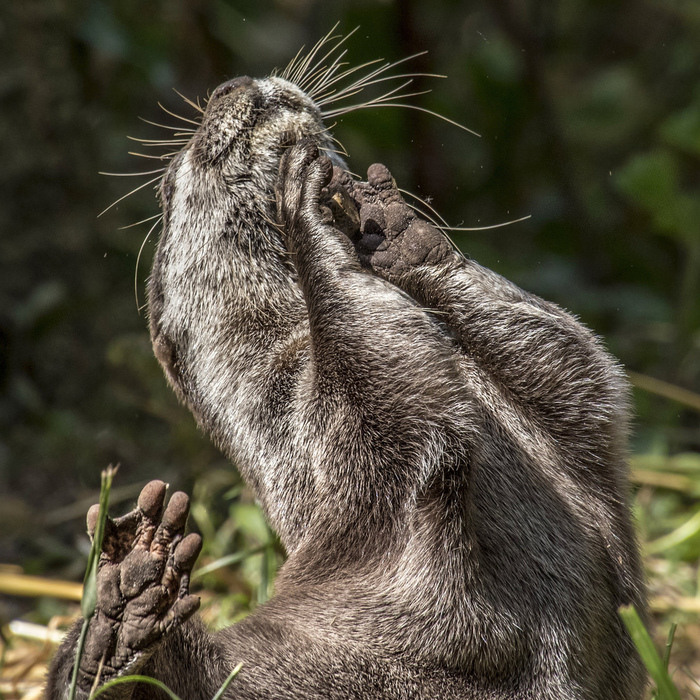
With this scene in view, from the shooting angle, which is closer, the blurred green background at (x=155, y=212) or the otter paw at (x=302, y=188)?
the otter paw at (x=302, y=188)

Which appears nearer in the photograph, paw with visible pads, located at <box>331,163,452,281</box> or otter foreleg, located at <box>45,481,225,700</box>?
otter foreleg, located at <box>45,481,225,700</box>

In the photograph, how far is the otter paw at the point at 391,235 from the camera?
6.25 feet

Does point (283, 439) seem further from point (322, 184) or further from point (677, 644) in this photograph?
point (677, 644)

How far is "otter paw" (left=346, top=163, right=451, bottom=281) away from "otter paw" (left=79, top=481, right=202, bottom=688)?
694mm

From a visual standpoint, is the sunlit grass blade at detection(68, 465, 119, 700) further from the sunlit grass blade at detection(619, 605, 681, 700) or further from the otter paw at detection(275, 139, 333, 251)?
the sunlit grass blade at detection(619, 605, 681, 700)

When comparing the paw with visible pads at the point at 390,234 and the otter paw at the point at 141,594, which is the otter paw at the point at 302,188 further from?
the otter paw at the point at 141,594

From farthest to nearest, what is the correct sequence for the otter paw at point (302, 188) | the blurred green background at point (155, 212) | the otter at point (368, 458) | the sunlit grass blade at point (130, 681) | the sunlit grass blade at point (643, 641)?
the blurred green background at point (155, 212) → the otter paw at point (302, 188) → the otter at point (368, 458) → the sunlit grass blade at point (130, 681) → the sunlit grass blade at point (643, 641)

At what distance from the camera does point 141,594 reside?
1.47 m

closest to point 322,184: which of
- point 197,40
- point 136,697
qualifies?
point 136,697

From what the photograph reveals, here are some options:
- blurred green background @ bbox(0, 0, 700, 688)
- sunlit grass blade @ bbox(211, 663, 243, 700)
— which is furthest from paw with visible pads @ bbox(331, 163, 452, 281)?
blurred green background @ bbox(0, 0, 700, 688)

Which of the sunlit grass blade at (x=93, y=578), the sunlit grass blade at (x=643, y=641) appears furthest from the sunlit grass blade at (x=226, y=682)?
the sunlit grass blade at (x=643, y=641)

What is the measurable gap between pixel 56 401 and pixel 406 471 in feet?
10.2

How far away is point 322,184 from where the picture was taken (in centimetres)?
189

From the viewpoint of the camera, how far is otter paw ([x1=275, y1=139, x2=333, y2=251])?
187cm
